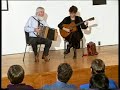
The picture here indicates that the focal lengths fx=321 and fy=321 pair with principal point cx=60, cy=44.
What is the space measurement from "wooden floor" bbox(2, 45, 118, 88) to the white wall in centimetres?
32

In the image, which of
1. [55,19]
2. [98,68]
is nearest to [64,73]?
[98,68]

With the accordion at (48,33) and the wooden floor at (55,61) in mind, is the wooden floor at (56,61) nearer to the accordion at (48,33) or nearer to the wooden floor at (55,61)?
the wooden floor at (55,61)

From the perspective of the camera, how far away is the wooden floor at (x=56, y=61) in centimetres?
514

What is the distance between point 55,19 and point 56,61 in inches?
56.6

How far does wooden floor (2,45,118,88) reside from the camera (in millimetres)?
5139

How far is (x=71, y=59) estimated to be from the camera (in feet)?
19.8

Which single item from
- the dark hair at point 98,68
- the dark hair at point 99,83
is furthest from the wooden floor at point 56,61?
the dark hair at point 99,83

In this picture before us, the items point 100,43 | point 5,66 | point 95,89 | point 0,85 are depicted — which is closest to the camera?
point 95,89

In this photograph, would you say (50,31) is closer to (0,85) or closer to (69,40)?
(69,40)

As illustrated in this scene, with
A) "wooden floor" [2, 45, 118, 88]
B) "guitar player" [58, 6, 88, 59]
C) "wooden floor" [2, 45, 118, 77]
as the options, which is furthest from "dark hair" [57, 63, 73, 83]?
"guitar player" [58, 6, 88, 59]

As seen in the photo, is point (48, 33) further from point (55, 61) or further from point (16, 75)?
point (16, 75)

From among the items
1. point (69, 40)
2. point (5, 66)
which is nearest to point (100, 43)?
point (69, 40)

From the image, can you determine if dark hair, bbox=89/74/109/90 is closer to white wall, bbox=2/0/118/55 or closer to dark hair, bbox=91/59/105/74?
dark hair, bbox=91/59/105/74

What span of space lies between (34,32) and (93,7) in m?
2.07
